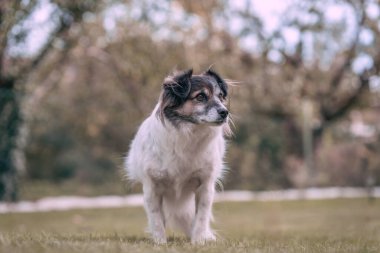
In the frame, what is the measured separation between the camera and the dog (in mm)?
6547

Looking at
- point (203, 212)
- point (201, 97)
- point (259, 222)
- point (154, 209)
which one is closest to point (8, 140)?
point (259, 222)

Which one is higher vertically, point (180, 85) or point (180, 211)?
point (180, 85)

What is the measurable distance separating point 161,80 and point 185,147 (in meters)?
12.4

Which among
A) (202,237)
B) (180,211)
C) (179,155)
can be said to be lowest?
(202,237)

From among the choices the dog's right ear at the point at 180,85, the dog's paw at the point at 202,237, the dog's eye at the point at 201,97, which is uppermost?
the dog's right ear at the point at 180,85

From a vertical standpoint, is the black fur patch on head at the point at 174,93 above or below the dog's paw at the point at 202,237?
above

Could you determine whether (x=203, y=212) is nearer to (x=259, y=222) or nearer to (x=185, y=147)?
(x=185, y=147)

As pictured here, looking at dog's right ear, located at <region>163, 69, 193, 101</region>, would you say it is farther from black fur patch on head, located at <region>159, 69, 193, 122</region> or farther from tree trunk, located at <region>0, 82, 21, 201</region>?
tree trunk, located at <region>0, 82, 21, 201</region>

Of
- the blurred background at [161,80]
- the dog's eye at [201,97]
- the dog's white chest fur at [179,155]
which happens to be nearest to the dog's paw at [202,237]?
the dog's white chest fur at [179,155]

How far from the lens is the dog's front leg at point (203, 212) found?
675cm

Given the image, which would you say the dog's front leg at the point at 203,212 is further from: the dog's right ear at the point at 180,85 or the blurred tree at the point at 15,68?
the blurred tree at the point at 15,68

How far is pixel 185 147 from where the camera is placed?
6551mm

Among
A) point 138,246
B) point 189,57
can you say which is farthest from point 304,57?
point 138,246

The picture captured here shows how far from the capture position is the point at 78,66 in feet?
77.1
